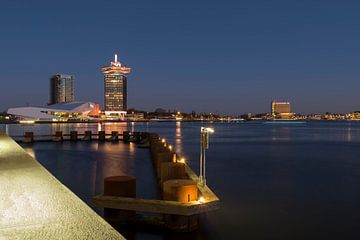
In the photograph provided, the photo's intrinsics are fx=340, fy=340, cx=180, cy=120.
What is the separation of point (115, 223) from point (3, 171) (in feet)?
15.1

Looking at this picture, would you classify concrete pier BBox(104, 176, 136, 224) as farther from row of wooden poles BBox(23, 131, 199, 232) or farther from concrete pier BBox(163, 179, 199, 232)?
concrete pier BBox(163, 179, 199, 232)

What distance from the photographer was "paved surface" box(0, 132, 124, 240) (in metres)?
3.59

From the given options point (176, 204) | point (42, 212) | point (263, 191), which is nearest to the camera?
point (42, 212)

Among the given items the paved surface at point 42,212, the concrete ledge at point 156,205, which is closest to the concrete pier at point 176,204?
the concrete ledge at point 156,205

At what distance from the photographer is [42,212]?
13.6 ft

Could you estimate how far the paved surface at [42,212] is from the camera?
3588 millimetres

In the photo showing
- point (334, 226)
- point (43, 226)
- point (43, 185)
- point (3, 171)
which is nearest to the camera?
point (43, 226)

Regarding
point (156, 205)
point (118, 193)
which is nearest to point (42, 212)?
point (156, 205)

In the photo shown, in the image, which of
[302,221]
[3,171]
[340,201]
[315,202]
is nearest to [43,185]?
[3,171]

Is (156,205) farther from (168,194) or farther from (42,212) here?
(42,212)

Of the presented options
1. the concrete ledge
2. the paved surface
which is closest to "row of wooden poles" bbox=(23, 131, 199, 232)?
the concrete ledge

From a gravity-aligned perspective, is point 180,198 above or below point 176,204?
above

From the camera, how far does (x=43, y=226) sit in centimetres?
375

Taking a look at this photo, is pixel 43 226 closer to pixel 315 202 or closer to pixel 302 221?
pixel 302 221
